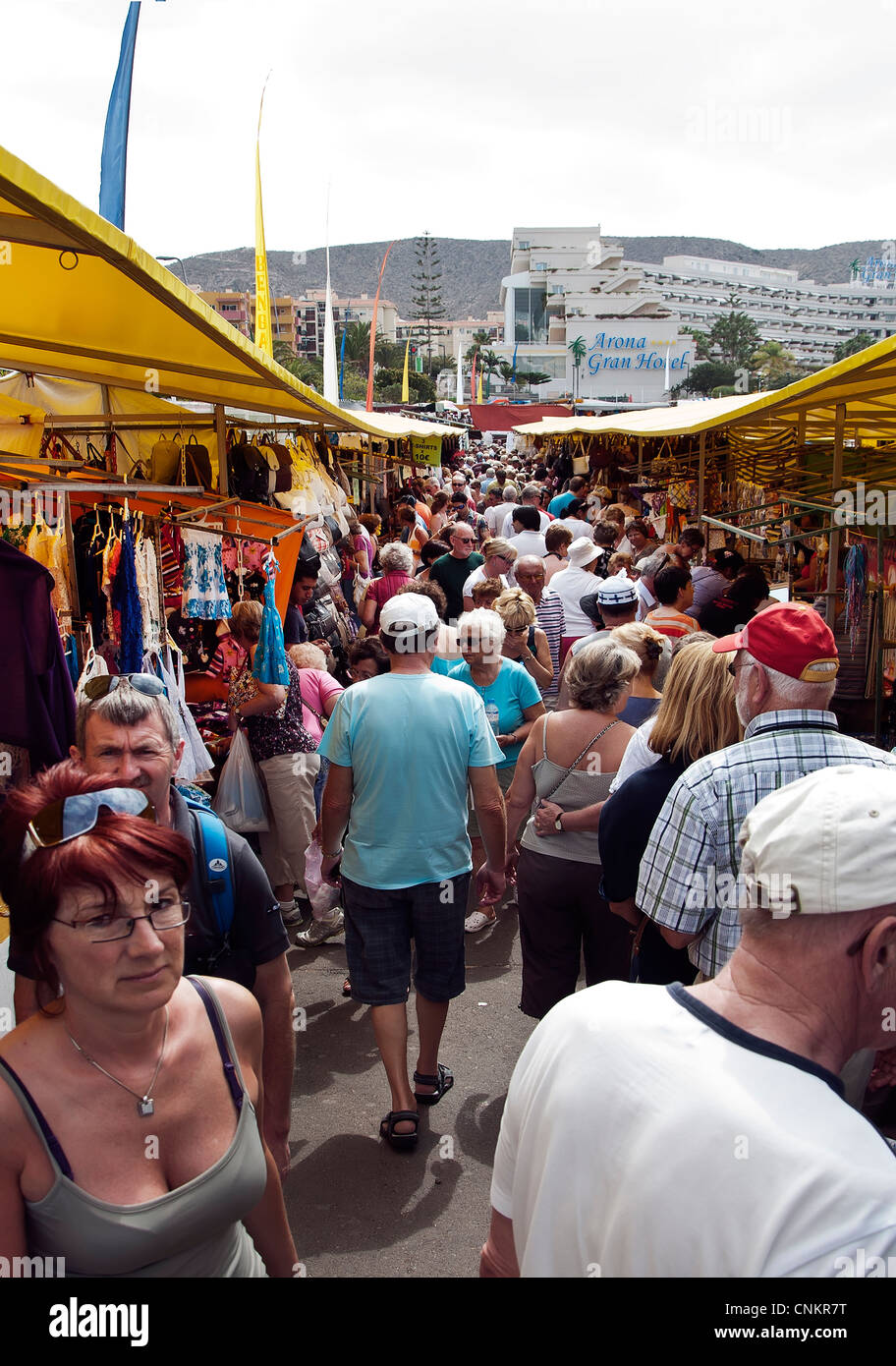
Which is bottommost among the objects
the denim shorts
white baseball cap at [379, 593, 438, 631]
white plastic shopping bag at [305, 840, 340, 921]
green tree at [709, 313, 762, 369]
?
white plastic shopping bag at [305, 840, 340, 921]

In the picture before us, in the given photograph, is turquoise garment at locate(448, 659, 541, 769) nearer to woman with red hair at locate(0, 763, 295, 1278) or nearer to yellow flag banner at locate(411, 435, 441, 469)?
woman with red hair at locate(0, 763, 295, 1278)

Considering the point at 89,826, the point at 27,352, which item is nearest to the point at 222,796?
the point at 27,352

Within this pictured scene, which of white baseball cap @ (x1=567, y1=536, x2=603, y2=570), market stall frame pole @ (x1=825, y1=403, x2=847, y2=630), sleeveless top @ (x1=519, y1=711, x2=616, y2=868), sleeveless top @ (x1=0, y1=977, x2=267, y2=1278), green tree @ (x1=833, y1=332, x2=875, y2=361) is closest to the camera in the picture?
sleeveless top @ (x1=0, y1=977, x2=267, y2=1278)

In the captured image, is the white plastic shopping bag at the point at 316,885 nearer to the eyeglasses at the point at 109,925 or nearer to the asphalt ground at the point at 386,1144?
the asphalt ground at the point at 386,1144

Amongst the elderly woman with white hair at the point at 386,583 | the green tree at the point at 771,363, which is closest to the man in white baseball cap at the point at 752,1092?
the elderly woman with white hair at the point at 386,583

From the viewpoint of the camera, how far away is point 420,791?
3672 millimetres

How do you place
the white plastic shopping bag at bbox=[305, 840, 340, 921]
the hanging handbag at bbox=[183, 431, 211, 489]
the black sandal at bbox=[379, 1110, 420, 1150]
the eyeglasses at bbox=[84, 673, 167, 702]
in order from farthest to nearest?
the hanging handbag at bbox=[183, 431, 211, 489]
the white plastic shopping bag at bbox=[305, 840, 340, 921]
the black sandal at bbox=[379, 1110, 420, 1150]
the eyeglasses at bbox=[84, 673, 167, 702]

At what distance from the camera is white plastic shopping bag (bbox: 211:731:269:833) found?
5074 millimetres

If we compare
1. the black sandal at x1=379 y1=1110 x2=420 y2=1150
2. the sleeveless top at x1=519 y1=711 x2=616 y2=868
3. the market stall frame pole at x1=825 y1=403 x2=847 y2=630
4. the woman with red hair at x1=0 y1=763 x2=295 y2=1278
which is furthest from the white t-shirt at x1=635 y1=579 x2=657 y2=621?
the woman with red hair at x1=0 y1=763 x2=295 y2=1278

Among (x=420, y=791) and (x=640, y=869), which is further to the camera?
(x=420, y=791)

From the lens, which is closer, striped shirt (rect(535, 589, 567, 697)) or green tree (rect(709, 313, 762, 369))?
striped shirt (rect(535, 589, 567, 697))

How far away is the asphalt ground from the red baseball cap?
2.00m
